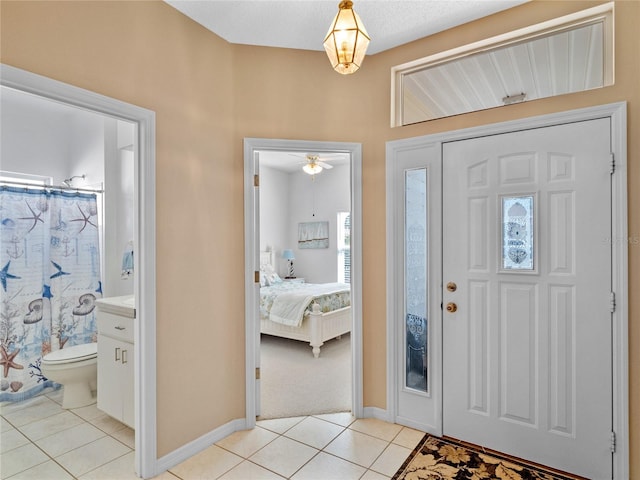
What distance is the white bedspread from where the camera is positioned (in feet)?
14.8

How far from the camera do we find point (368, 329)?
279cm

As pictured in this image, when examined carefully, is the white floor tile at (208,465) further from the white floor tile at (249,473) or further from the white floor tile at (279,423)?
the white floor tile at (279,423)

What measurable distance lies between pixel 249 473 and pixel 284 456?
254 millimetres

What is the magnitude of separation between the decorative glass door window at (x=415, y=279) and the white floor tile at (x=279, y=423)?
903 millimetres

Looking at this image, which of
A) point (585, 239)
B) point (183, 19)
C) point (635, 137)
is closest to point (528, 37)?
point (635, 137)

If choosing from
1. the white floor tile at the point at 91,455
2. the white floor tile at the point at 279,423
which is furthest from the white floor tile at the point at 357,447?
the white floor tile at the point at 91,455

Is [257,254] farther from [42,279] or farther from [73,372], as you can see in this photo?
[42,279]

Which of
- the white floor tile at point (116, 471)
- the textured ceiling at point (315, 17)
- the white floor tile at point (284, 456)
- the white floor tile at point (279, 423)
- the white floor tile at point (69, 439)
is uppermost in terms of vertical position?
the textured ceiling at point (315, 17)

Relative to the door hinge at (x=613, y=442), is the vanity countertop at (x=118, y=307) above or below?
above

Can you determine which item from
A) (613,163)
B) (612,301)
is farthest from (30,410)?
(613,163)

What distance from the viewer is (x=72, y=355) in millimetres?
2996

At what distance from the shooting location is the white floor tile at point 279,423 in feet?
8.68

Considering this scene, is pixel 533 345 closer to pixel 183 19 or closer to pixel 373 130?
A: pixel 373 130

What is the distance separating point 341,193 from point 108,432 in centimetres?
513
